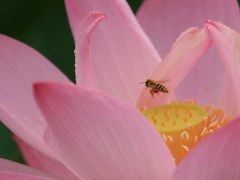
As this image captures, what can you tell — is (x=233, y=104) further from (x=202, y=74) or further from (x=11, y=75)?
(x=11, y=75)

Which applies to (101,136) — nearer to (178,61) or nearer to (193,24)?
(178,61)

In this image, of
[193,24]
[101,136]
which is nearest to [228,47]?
[101,136]

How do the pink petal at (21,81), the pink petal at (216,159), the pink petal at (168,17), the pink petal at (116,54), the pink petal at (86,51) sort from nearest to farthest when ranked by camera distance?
1. the pink petal at (216,159)
2. the pink petal at (86,51)
3. the pink petal at (21,81)
4. the pink petal at (116,54)
5. the pink petal at (168,17)

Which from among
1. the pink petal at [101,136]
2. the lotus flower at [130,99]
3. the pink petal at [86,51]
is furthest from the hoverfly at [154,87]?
the pink petal at [101,136]

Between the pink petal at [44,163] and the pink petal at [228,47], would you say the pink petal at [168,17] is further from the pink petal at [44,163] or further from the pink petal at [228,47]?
the pink petal at [44,163]

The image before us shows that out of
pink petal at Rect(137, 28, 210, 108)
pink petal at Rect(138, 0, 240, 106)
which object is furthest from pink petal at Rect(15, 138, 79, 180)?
pink petal at Rect(138, 0, 240, 106)

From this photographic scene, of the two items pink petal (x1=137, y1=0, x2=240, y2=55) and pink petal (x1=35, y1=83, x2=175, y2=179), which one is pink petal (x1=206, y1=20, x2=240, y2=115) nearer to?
pink petal (x1=35, y1=83, x2=175, y2=179)

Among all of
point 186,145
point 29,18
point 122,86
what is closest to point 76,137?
point 186,145
